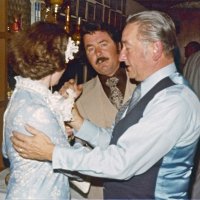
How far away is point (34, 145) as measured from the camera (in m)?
1.48

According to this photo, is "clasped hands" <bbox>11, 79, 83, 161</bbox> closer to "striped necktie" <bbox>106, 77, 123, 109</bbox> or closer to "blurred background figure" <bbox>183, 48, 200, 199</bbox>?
"striped necktie" <bbox>106, 77, 123, 109</bbox>

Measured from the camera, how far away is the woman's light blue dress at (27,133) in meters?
1.51

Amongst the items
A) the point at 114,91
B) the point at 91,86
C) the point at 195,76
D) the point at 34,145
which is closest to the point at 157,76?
the point at 34,145

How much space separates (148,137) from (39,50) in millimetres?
536

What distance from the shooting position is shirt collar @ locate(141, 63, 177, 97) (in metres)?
1.56

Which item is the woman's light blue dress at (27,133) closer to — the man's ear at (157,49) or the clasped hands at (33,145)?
the clasped hands at (33,145)

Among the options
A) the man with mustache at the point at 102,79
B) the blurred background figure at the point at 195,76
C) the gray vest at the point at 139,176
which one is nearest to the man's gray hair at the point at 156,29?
the gray vest at the point at 139,176

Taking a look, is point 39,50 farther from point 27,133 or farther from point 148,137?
point 148,137

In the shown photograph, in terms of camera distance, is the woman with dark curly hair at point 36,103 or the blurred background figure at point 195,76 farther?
the blurred background figure at point 195,76

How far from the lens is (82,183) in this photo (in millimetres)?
1804

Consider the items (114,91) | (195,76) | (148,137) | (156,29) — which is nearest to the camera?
(148,137)

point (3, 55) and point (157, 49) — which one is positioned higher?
point (157, 49)

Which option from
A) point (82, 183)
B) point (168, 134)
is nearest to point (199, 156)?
point (82, 183)

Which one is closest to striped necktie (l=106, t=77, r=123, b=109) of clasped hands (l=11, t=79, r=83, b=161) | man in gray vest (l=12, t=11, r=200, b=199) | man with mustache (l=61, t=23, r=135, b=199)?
man with mustache (l=61, t=23, r=135, b=199)
